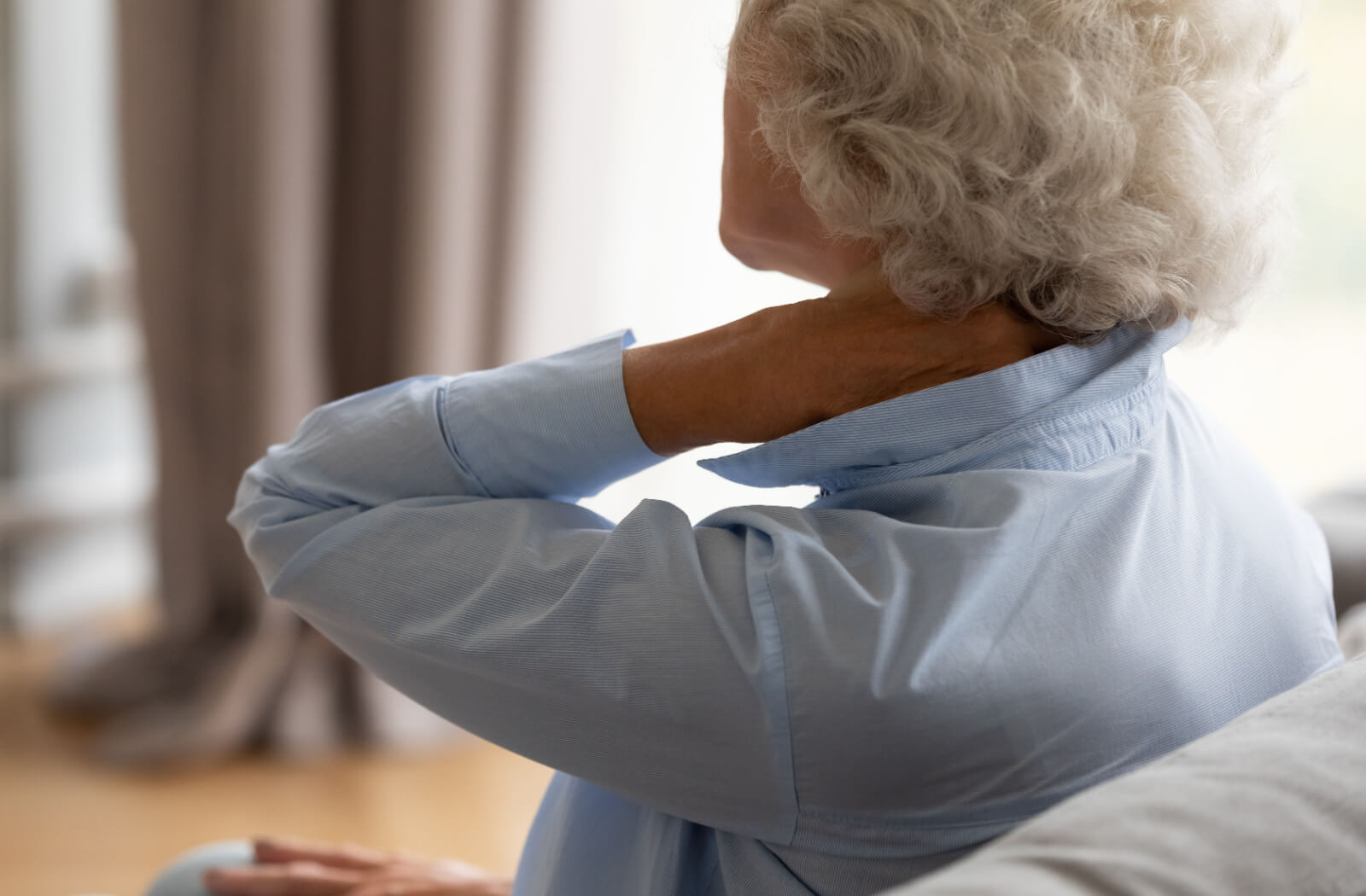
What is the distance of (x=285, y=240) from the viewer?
2.13 meters

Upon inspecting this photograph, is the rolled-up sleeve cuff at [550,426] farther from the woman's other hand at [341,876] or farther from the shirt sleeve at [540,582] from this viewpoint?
the woman's other hand at [341,876]

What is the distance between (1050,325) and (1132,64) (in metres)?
0.15

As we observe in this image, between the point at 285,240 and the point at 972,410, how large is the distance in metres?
1.69

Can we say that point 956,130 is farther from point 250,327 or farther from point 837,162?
point 250,327

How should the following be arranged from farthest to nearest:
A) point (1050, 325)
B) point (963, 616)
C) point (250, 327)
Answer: point (250, 327), point (1050, 325), point (963, 616)

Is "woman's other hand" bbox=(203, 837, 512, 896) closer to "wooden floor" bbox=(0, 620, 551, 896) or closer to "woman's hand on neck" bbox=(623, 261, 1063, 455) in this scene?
"woman's hand on neck" bbox=(623, 261, 1063, 455)

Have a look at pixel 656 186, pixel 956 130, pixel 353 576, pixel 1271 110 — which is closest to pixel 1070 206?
pixel 956 130

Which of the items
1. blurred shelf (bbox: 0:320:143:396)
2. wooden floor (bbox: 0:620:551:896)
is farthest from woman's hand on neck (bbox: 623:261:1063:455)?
blurred shelf (bbox: 0:320:143:396)

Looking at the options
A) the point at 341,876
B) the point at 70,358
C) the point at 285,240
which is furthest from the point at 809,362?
the point at 70,358

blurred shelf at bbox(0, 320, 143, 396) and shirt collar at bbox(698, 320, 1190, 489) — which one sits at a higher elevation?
shirt collar at bbox(698, 320, 1190, 489)

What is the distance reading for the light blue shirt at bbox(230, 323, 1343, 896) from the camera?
645 millimetres

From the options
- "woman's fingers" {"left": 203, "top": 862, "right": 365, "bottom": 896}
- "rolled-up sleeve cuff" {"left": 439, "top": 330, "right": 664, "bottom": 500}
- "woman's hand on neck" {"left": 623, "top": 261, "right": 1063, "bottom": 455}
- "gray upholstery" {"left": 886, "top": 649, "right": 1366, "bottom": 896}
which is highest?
"woman's hand on neck" {"left": 623, "top": 261, "right": 1063, "bottom": 455}

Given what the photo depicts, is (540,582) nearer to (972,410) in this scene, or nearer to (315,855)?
(972,410)

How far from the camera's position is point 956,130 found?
68 centimetres
